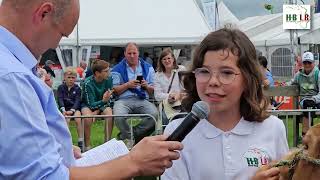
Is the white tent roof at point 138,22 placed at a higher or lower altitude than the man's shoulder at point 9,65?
higher

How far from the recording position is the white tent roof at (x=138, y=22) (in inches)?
857

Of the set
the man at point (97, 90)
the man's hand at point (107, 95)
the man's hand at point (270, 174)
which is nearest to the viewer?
the man's hand at point (270, 174)

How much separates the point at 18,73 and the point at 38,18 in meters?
0.24

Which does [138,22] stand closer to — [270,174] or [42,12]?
[270,174]

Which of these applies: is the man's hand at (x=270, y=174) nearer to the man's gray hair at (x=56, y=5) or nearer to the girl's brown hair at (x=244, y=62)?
the girl's brown hair at (x=244, y=62)

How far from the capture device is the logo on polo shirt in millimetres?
2443

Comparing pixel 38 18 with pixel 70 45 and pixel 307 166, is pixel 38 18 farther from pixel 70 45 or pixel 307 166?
pixel 70 45

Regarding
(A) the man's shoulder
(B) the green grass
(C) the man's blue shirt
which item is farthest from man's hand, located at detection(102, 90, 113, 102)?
(A) the man's shoulder

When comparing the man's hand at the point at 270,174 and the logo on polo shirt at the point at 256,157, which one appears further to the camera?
the logo on polo shirt at the point at 256,157

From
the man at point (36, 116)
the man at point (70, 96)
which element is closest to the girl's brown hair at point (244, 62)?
the man at point (36, 116)

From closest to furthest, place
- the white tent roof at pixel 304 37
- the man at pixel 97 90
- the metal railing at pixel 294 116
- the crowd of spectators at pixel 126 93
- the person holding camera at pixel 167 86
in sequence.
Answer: the metal railing at pixel 294 116
the person holding camera at pixel 167 86
the crowd of spectators at pixel 126 93
the man at pixel 97 90
the white tent roof at pixel 304 37

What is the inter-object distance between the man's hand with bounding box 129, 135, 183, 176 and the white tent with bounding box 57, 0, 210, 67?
65.9 ft

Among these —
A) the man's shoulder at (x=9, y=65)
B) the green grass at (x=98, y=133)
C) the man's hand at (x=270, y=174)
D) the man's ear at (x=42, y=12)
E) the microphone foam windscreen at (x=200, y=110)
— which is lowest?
the green grass at (x=98, y=133)

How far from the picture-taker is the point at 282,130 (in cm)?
260
